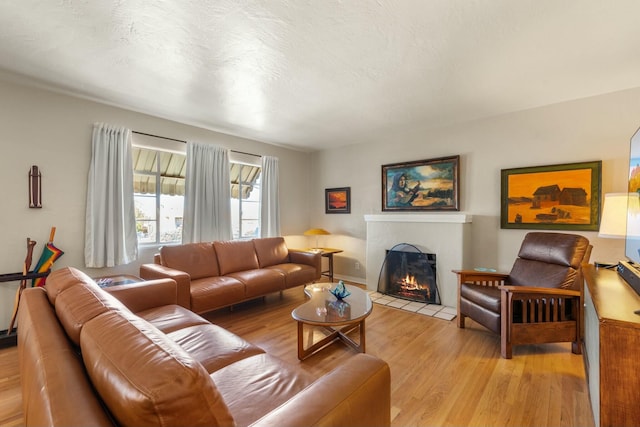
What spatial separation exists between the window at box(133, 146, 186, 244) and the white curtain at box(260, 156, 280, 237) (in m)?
1.29

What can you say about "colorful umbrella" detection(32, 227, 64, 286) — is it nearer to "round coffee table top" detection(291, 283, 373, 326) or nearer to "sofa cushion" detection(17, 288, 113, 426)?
"sofa cushion" detection(17, 288, 113, 426)

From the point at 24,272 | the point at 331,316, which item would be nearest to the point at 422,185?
the point at 331,316

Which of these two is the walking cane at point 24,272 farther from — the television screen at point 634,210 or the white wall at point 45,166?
the television screen at point 634,210

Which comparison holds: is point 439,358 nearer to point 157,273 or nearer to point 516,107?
point 157,273

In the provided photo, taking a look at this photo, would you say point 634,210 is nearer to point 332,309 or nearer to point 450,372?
point 450,372

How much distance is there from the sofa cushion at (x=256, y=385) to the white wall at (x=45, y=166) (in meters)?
2.68

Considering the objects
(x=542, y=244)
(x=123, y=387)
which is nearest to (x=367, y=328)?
(x=542, y=244)

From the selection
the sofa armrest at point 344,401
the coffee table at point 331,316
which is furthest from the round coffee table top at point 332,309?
the sofa armrest at point 344,401

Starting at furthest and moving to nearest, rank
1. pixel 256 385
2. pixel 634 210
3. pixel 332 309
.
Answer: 1. pixel 332 309
2. pixel 634 210
3. pixel 256 385

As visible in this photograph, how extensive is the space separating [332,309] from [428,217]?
2.19 metres

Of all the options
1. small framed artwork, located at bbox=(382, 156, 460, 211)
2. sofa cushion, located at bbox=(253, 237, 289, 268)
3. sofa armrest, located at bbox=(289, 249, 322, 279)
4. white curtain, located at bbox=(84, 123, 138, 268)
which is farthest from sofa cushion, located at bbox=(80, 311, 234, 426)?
small framed artwork, located at bbox=(382, 156, 460, 211)

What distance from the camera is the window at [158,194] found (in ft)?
11.5

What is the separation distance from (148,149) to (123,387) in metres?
3.57

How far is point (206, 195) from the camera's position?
3955mm
